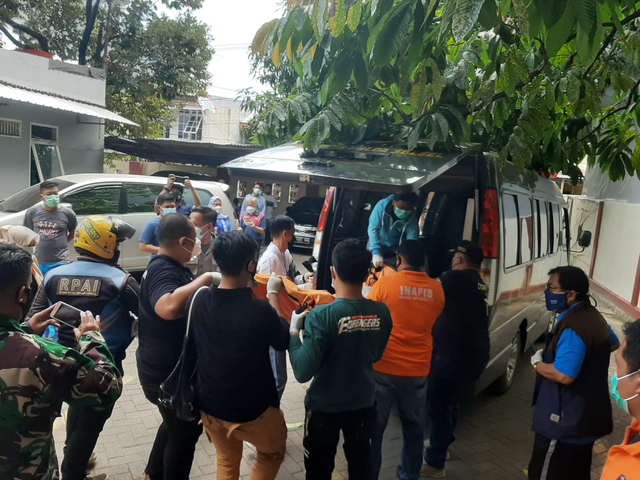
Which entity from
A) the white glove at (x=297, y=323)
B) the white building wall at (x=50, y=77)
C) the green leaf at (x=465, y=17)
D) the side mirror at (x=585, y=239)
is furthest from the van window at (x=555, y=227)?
the white building wall at (x=50, y=77)

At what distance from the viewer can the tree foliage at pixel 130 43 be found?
1576 centimetres

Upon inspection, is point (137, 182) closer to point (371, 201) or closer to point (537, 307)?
point (371, 201)

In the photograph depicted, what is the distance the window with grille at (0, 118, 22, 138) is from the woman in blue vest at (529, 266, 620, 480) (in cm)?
1154

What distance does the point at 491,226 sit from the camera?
3.94 meters

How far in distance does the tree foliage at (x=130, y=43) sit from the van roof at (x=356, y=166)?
14.1 meters

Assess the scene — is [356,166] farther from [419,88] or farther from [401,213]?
[401,213]

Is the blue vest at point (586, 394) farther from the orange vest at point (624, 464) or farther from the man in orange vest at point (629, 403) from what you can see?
the orange vest at point (624, 464)

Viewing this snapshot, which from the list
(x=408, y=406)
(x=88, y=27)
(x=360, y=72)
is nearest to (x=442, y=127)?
(x=360, y=72)

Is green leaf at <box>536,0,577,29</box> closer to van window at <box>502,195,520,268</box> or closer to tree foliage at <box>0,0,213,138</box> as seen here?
van window at <box>502,195,520,268</box>

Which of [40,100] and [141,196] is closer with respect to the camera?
[141,196]

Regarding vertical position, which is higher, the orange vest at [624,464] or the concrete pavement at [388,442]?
the orange vest at [624,464]

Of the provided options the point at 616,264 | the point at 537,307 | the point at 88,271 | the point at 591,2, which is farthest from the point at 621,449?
the point at 616,264

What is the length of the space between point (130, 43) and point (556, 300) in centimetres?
1656

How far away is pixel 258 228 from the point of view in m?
10.2
